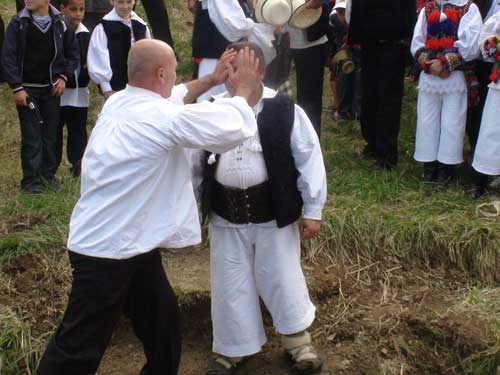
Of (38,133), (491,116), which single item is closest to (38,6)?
(38,133)

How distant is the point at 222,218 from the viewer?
370 centimetres

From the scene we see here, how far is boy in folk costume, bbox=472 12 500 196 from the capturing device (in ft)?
17.5

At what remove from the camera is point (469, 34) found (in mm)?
5477

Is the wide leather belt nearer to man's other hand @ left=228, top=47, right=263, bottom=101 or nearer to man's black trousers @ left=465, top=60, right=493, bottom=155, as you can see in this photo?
man's other hand @ left=228, top=47, right=263, bottom=101

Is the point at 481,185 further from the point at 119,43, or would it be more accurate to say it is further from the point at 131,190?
the point at 131,190

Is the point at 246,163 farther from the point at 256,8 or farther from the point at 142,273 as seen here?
the point at 256,8

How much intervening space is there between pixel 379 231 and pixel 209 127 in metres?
2.22

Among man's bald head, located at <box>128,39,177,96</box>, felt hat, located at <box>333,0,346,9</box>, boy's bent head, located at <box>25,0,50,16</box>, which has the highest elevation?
man's bald head, located at <box>128,39,177,96</box>

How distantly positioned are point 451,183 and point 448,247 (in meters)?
1.17

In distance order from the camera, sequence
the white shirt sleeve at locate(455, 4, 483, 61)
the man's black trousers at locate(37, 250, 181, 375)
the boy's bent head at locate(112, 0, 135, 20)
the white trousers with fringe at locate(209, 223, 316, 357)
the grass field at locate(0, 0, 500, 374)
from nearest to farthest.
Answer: the man's black trousers at locate(37, 250, 181, 375) → the white trousers with fringe at locate(209, 223, 316, 357) → the grass field at locate(0, 0, 500, 374) → the white shirt sleeve at locate(455, 4, 483, 61) → the boy's bent head at locate(112, 0, 135, 20)

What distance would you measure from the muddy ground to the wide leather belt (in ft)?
3.05

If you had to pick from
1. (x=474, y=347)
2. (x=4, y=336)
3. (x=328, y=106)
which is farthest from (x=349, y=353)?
(x=328, y=106)

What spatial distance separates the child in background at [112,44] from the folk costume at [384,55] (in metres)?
1.82

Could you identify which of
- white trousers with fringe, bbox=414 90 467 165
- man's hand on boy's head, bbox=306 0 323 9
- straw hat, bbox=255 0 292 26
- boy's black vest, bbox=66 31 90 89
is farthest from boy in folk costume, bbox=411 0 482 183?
boy's black vest, bbox=66 31 90 89
